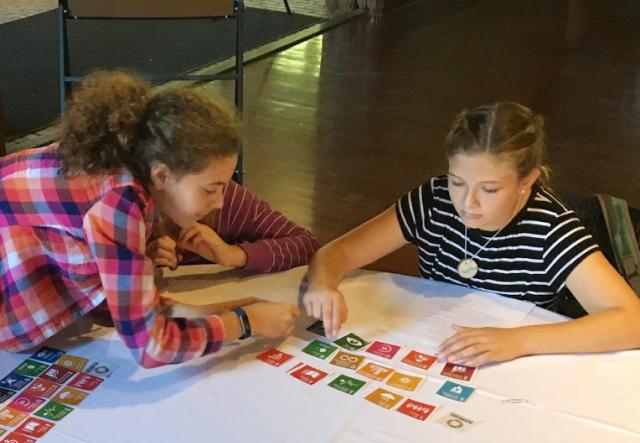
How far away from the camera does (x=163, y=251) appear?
148 cm

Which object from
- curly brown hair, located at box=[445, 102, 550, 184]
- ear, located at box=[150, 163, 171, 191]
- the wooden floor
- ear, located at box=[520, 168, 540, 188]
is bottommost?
the wooden floor

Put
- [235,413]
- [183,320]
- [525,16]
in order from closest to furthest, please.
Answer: [235,413], [183,320], [525,16]

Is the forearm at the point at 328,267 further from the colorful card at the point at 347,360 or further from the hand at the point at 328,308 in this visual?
the colorful card at the point at 347,360

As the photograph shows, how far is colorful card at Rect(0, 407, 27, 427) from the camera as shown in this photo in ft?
3.74

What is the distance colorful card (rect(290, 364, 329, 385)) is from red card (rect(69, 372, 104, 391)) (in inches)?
11.6

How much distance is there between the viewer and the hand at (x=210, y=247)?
1.54 m

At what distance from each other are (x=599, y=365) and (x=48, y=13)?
4.82 metres

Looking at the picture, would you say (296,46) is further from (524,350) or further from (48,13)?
(524,350)

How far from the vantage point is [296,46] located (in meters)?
5.24

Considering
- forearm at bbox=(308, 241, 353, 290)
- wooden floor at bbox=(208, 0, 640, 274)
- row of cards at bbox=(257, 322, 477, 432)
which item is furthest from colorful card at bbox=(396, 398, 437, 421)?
wooden floor at bbox=(208, 0, 640, 274)

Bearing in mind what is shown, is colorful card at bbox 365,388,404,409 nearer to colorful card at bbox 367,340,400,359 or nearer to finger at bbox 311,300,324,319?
colorful card at bbox 367,340,400,359

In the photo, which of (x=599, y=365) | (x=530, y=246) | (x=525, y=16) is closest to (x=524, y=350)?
(x=599, y=365)

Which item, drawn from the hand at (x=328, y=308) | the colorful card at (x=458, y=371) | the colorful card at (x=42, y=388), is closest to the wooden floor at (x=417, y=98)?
the hand at (x=328, y=308)

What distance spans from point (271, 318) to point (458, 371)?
31cm
